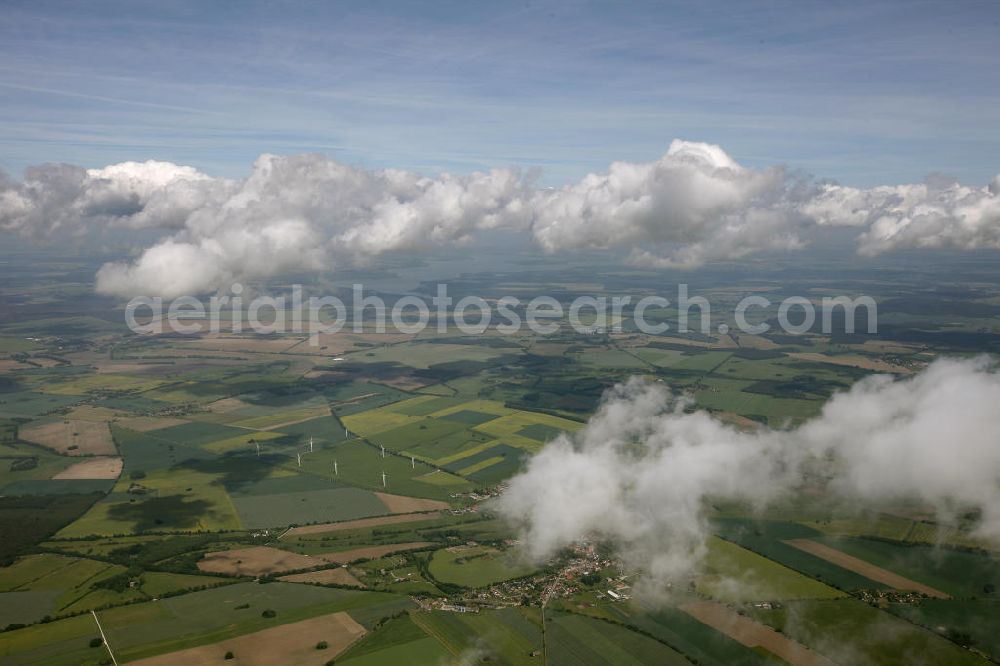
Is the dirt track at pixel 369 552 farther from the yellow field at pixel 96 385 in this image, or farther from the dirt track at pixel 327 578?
the yellow field at pixel 96 385

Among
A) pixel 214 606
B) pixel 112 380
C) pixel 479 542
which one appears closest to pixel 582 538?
pixel 479 542

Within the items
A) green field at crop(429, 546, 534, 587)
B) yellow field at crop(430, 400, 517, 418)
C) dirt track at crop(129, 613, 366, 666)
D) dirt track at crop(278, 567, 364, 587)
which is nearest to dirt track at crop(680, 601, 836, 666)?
green field at crop(429, 546, 534, 587)

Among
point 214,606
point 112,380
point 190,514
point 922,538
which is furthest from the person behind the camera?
point 112,380

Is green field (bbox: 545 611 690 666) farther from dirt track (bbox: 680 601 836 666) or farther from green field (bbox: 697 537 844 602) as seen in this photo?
green field (bbox: 697 537 844 602)

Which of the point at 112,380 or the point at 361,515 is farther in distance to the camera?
the point at 112,380

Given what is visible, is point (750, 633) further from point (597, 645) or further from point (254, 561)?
point (254, 561)

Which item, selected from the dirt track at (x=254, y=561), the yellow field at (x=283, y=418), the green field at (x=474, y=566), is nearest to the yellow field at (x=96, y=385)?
the yellow field at (x=283, y=418)

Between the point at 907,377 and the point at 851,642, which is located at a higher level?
the point at 907,377

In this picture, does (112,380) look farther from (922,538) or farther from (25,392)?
(922,538)

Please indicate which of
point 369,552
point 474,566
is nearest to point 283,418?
point 369,552

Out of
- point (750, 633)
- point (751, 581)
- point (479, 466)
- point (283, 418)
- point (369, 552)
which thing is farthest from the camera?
point (283, 418)
